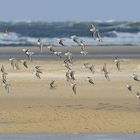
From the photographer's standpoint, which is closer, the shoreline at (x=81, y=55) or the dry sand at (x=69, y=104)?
the dry sand at (x=69, y=104)

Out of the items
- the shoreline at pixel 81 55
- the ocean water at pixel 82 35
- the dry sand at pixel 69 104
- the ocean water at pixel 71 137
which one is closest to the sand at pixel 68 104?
the dry sand at pixel 69 104

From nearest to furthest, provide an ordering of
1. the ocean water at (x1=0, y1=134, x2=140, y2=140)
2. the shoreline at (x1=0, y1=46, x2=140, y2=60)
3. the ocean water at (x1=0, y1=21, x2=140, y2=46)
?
the ocean water at (x1=0, y1=134, x2=140, y2=140) < the shoreline at (x1=0, y1=46, x2=140, y2=60) < the ocean water at (x1=0, y1=21, x2=140, y2=46)

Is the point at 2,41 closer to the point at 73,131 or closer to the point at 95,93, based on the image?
the point at 95,93

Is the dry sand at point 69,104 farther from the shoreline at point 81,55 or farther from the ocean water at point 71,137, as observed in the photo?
the shoreline at point 81,55

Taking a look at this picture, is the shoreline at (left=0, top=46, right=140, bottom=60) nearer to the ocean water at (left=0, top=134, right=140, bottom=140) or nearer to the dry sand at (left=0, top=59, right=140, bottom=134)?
the dry sand at (left=0, top=59, right=140, bottom=134)

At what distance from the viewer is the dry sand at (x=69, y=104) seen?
883 inches

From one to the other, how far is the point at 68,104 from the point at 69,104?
1.2 inches

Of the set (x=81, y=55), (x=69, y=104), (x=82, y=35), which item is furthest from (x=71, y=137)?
(x=82, y=35)

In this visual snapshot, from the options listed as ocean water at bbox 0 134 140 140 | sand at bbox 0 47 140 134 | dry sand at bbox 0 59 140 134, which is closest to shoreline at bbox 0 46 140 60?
sand at bbox 0 47 140 134

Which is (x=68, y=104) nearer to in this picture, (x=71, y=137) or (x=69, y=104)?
(x=69, y=104)

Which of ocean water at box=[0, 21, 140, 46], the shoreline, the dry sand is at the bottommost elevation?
ocean water at box=[0, 21, 140, 46]

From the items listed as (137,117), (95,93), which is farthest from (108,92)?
(137,117)

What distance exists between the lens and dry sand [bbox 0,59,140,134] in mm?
22422

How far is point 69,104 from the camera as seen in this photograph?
89.8 feet
